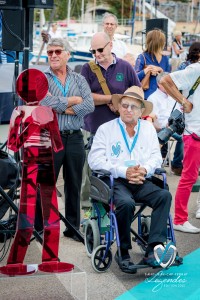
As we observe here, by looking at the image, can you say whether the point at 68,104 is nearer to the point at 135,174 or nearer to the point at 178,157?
the point at 135,174

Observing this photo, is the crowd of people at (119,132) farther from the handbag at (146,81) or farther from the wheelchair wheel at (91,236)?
the handbag at (146,81)

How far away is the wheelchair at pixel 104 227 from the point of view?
629cm

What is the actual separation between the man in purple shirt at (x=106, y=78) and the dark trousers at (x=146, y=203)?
4.33 feet

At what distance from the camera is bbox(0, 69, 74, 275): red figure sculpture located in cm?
570

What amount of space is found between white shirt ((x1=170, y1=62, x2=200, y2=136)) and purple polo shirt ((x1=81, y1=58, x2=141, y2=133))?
0.45 m

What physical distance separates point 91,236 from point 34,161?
118 cm

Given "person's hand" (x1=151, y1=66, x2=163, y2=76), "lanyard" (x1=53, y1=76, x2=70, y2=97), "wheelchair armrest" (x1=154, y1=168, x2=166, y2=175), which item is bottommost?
"wheelchair armrest" (x1=154, y1=168, x2=166, y2=175)

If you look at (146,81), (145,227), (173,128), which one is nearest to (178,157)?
(146,81)

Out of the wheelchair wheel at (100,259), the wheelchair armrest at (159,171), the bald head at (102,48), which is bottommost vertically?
the wheelchair wheel at (100,259)

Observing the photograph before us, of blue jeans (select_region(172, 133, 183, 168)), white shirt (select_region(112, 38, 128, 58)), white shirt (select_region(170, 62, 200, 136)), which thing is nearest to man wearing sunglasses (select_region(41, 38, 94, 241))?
white shirt (select_region(170, 62, 200, 136))

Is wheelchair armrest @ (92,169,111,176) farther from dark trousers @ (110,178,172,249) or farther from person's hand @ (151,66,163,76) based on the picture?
person's hand @ (151,66,163,76)

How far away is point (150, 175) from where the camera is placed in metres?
6.62

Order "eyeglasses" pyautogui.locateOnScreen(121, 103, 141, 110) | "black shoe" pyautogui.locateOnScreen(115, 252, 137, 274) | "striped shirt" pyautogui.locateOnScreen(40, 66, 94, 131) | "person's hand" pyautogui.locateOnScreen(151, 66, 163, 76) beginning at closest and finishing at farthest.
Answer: "black shoe" pyautogui.locateOnScreen(115, 252, 137, 274) < "eyeglasses" pyautogui.locateOnScreen(121, 103, 141, 110) < "striped shirt" pyautogui.locateOnScreen(40, 66, 94, 131) < "person's hand" pyautogui.locateOnScreen(151, 66, 163, 76)

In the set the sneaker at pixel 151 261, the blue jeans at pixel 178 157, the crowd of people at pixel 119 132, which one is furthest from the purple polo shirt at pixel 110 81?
the blue jeans at pixel 178 157
